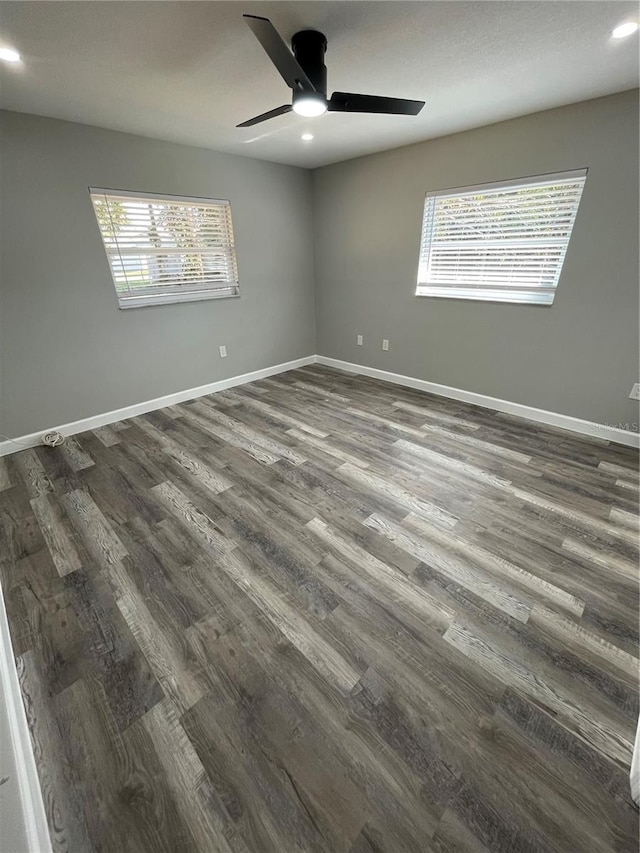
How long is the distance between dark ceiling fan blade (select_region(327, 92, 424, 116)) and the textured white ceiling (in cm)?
23

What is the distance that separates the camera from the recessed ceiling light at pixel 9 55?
5.44ft

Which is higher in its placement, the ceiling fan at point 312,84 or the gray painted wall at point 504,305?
the ceiling fan at point 312,84

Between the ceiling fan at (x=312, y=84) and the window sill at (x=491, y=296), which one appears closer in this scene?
the ceiling fan at (x=312, y=84)

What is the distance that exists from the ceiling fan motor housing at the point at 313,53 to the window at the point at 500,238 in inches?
75.7

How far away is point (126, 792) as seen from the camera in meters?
1.00

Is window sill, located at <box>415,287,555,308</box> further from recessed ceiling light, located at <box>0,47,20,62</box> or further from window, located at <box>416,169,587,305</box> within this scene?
recessed ceiling light, located at <box>0,47,20,62</box>

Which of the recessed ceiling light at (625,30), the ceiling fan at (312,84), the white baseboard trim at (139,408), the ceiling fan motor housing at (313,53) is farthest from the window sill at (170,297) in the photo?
the recessed ceiling light at (625,30)

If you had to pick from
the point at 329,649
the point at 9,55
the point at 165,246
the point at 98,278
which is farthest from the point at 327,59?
the point at 329,649

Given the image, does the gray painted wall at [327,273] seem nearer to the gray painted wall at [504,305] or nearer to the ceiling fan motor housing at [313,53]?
the gray painted wall at [504,305]

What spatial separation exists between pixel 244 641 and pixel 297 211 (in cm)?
444

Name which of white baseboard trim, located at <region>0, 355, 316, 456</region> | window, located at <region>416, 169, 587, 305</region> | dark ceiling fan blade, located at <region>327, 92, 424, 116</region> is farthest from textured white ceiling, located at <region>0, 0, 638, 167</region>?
white baseboard trim, located at <region>0, 355, 316, 456</region>

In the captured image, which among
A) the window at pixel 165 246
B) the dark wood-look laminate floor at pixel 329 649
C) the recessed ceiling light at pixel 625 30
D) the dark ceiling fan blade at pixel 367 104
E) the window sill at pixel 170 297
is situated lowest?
the dark wood-look laminate floor at pixel 329 649

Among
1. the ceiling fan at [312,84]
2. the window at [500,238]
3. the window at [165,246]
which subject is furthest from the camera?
the window at [165,246]

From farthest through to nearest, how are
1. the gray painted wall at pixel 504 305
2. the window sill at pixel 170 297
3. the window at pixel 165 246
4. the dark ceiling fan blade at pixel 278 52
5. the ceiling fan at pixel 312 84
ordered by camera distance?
the window sill at pixel 170 297, the window at pixel 165 246, the gray painted wall at pixel 504 305, the ceiling fan at pixel 312 84, the dark ceiling fan blade at pixel 278 52
